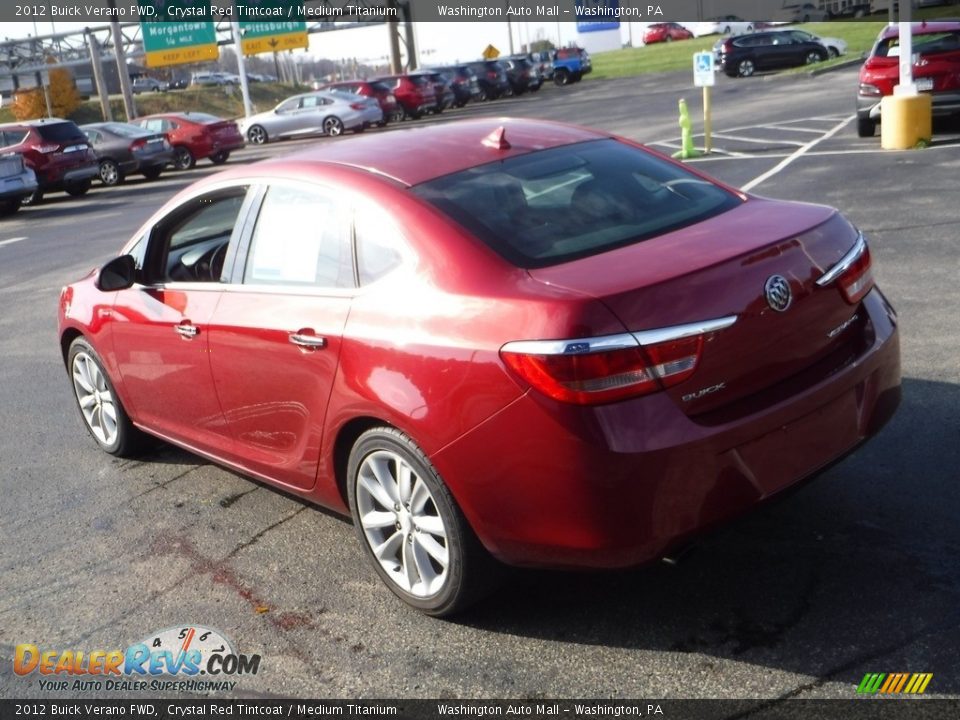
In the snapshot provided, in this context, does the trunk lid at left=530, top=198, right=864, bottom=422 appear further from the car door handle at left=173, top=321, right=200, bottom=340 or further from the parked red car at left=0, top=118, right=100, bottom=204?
the parked red car at left=0, top=118, right=100, bottom=204

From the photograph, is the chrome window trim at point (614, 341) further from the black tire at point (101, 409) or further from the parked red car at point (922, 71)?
the parked red car at point (922, 71)

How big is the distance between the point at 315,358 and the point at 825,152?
13770 mm

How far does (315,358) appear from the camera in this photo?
14.0ft

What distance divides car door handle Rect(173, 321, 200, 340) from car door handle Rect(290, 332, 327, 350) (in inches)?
31.7

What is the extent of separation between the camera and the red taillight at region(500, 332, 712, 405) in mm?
3398

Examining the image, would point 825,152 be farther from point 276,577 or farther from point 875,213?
point 276,577

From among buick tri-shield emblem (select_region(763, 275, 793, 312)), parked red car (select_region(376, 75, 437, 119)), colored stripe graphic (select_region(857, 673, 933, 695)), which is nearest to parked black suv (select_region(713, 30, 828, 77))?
parked red car (select_region(376, 75, 437, 119))

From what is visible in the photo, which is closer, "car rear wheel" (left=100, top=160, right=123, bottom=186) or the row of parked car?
the row of parked car

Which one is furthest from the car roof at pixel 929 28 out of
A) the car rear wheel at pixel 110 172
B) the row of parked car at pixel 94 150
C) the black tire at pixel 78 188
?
the car rear wheel at pixel 110 172

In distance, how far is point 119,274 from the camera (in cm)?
545

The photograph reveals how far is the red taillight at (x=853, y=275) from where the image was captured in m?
3.89

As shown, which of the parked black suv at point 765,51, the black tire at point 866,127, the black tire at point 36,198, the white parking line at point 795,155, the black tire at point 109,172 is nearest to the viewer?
the white parking line at point 795,155

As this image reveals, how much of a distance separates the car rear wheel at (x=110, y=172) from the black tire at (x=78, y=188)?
1.10m

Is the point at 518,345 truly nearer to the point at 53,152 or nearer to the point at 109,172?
the point at 53,152
